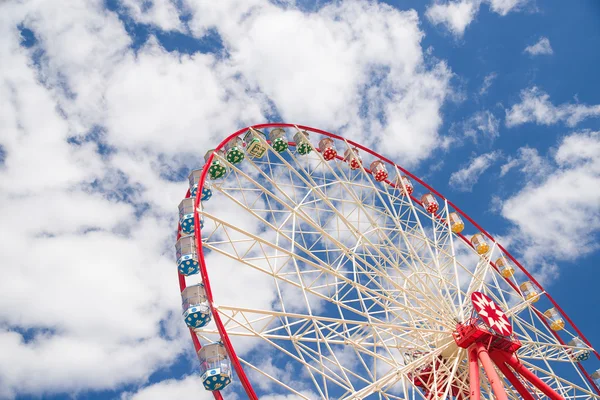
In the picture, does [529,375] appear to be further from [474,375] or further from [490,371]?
[474,375]

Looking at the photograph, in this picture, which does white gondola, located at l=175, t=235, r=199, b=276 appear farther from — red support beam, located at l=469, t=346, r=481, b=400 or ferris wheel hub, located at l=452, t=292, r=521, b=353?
ferris wheel hub, located at l=452, t=292, r=521, b=353

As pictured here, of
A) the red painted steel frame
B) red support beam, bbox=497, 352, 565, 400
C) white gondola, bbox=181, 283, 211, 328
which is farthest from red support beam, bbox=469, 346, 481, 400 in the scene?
white gondola, bbox=181, 283, 211, 328

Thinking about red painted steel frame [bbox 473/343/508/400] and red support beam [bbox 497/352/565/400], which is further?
red support beam [bbox 497/352/565/400]

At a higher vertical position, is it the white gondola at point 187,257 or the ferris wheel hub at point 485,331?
the white gondola at point 187,257

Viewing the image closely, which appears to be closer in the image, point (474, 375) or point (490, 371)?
point (490, 371)

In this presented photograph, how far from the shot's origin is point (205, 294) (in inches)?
494

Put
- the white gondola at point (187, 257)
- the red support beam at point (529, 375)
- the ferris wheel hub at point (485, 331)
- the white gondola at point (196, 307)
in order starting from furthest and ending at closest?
the ferris wheel hub at point (485, 331) → the red support beam at point (529, 375) → the white gondola at point (187, 257) → the white gondola at point (196, 307)

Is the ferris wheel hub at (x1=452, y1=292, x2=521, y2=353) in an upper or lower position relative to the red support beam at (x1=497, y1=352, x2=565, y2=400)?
upper

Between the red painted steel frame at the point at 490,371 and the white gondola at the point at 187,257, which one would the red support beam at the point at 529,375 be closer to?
the red painted steel frame at the point at 490,371

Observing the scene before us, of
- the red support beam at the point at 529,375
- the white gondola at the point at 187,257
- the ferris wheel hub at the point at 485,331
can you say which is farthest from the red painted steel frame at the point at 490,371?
the white gondola at the point at 187,257

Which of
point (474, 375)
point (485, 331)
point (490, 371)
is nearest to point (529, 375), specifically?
point (485, 331)

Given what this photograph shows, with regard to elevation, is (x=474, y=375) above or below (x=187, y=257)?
below

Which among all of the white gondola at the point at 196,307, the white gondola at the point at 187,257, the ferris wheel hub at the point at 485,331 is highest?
the white gondola at the point at 187,257

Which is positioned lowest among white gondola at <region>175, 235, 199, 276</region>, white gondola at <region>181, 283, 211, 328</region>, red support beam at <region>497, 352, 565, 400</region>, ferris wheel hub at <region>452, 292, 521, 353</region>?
red support beam at <region>497, 352, 565, 400</region>
